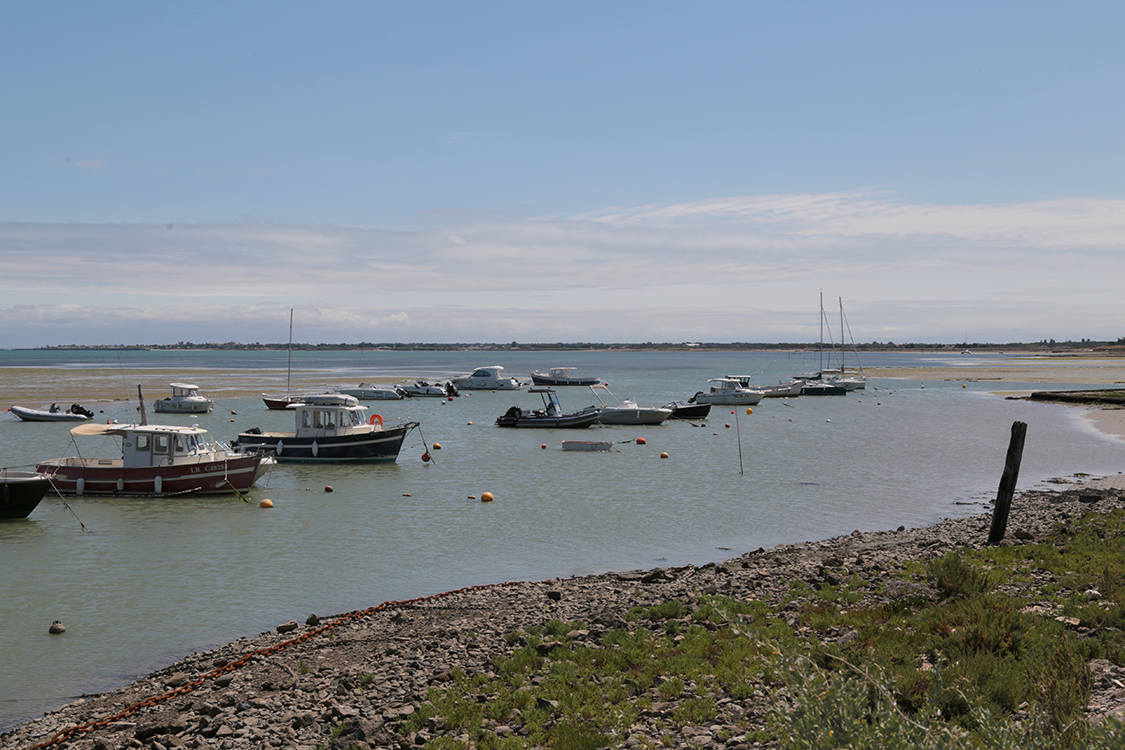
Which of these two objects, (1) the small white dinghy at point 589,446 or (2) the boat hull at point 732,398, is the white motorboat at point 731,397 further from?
(1) the small white dinghy at point 589,446

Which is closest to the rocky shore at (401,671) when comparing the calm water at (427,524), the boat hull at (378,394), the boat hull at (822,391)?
the calm water at (427,524)

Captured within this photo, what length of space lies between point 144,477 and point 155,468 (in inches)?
19.7

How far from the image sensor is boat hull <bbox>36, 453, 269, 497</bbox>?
28719 millimetres

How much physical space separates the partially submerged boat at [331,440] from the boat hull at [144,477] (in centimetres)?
795

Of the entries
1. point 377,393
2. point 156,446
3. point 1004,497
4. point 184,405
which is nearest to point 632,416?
point 156,446

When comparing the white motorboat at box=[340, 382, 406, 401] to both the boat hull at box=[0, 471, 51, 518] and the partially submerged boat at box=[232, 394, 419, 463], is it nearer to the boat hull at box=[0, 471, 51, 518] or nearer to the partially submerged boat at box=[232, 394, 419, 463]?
the partially submerged boat at box=[232, 394, 419, 463]

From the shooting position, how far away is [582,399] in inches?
3462

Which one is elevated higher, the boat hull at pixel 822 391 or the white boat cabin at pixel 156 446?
the white boat cabin at pixel 156 446

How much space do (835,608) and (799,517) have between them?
532 inches

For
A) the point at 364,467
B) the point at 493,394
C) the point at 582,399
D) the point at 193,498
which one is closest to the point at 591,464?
the point at 364,467

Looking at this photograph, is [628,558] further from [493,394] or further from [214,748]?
[493,394]

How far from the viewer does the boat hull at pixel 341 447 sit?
124 ft

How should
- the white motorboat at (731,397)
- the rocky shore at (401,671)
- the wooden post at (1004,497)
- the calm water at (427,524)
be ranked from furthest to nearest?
the white motorboat at (731,397) < the wooden post at (1004,497) < the calm water at (427,524) < the rocky shore at (401,671)

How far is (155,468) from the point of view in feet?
95.0
